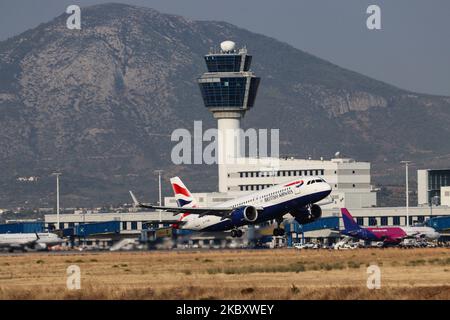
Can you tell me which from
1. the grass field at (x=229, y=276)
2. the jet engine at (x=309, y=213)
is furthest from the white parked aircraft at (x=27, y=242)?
the jet engine at (x=309, y=213)

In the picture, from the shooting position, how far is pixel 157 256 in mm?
140125

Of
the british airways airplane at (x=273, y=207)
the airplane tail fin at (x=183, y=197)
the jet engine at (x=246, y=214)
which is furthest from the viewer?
the airplane tail fin at (x=183, y=197)

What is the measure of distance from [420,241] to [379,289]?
119694 mm

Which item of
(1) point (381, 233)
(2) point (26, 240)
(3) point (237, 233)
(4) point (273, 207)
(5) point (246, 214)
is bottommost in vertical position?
(2) point (26, 240)

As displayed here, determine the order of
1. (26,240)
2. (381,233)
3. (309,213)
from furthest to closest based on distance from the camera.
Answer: (381,233) → (26,240) → (309,213)

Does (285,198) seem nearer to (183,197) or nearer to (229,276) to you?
(183,197)

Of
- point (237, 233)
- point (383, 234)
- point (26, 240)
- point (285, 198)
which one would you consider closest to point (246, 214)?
point (285, 198)

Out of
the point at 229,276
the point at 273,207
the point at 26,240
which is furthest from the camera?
the point at 26,240

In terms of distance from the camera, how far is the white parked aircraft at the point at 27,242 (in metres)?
176

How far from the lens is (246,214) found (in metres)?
135

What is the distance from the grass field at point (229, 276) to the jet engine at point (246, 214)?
412 cm

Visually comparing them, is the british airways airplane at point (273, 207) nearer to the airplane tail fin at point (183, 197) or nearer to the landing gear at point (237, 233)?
the landing gear at point (237, 233)

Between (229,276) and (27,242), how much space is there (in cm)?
8447
